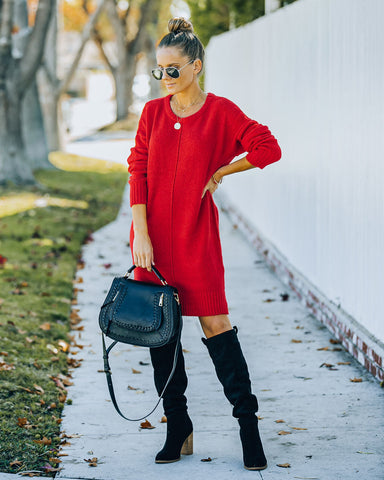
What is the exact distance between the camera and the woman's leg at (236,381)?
3.85 meters

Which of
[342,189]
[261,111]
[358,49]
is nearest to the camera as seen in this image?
[358,49]

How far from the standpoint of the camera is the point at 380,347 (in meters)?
5.10

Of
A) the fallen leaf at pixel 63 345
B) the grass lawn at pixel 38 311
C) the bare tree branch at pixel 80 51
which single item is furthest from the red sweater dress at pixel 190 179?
the bare tree branch at pixel 80 51

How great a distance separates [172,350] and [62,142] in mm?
21161

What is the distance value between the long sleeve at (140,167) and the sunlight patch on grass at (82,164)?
15284 millimetres

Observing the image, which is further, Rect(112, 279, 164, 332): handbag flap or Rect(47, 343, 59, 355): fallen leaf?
Rect(47, 343, 59, 355): fallen leaf

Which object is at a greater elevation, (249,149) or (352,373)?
(249,149)

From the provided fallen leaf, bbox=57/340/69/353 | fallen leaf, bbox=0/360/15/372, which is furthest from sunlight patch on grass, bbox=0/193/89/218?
fallen leaf, bbox=0/360/15/372

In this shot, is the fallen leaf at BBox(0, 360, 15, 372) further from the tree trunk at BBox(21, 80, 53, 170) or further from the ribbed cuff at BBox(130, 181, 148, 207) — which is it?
the tree trunk at BBox(21, 80, 53, 170)

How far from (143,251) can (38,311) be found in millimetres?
3123

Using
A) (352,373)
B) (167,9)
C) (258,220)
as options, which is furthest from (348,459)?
(167,9)

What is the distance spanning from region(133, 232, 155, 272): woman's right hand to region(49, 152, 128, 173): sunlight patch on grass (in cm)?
1542

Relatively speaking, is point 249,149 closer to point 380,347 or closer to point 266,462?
point 266,462

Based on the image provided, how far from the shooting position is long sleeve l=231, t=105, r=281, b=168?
3746 mm
